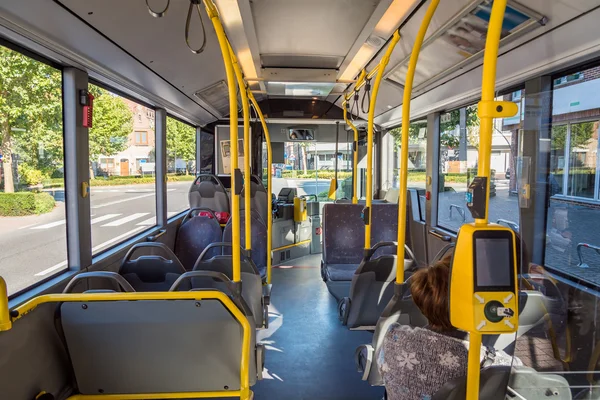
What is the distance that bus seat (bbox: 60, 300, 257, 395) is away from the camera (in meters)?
2.04

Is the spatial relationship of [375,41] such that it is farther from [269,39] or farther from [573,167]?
[573,167]

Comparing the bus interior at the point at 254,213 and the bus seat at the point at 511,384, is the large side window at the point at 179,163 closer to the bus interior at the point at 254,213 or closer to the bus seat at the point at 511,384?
the bus interior at the point at 254,213

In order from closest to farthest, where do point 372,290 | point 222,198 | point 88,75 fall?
point 88,75, point 372,290, point 222,198

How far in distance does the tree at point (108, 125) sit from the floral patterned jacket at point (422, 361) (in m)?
2.89

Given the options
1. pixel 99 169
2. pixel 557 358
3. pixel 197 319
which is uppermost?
pixel 99 169

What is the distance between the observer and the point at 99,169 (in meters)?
3.68

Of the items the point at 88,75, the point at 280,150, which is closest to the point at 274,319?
the point at 88,75

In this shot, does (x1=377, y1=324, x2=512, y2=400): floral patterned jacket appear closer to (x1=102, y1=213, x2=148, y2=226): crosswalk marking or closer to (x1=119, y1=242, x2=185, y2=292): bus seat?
(x1=119, y1=242, x2=185, y2=292): bus seat

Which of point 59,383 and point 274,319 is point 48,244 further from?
point 274,319

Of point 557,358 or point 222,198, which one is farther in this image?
point 222,198

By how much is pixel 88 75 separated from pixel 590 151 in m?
3.50

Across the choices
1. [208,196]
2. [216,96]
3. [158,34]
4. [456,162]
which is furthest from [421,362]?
[208,196]

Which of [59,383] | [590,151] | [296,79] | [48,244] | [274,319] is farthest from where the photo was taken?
[296,79]

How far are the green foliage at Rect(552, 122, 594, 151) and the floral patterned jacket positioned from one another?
5.48 ft
